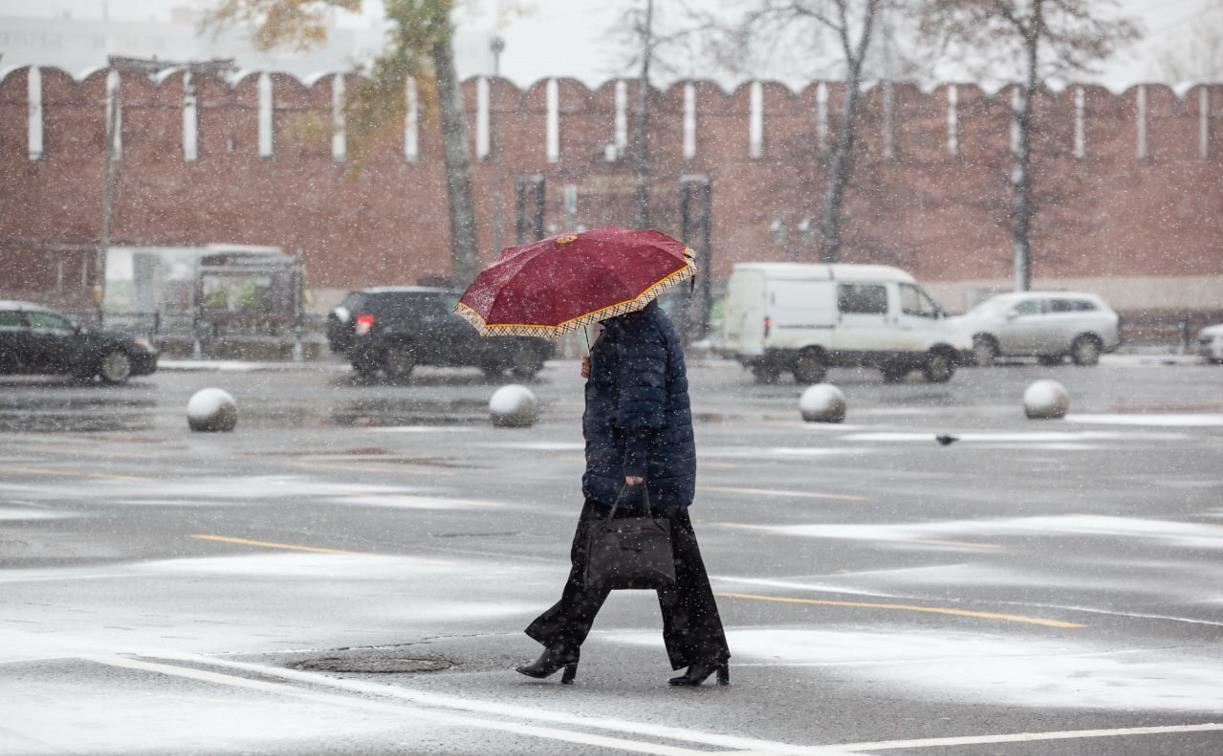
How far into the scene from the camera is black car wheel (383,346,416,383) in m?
36.4

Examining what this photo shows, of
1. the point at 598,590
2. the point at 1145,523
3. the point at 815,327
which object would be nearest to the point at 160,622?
the point at 598,590

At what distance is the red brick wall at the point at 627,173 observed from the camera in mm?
58375

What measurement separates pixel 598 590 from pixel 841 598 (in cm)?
283

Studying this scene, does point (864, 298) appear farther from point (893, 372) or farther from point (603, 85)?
point (603, 85)

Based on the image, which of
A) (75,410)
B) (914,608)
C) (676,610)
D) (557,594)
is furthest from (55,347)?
(676,610)

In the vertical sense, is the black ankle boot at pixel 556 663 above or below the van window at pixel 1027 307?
below

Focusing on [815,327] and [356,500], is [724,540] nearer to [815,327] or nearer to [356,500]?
[356,500]

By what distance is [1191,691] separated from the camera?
7777 millimetres

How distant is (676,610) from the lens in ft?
26.3

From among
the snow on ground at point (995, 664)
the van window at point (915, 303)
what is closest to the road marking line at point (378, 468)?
the snow on ground at point (995, 664)

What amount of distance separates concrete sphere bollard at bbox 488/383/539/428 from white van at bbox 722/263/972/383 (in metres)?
13.1

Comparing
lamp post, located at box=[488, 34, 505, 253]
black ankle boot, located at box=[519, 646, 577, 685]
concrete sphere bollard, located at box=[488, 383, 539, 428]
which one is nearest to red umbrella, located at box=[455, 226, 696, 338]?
black ankle boot, located at box=[519, 646, 577, 685]

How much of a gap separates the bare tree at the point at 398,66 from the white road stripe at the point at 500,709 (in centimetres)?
3870

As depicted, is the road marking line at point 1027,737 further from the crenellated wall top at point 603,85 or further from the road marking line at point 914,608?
the crenellated wall top at point 603,85
